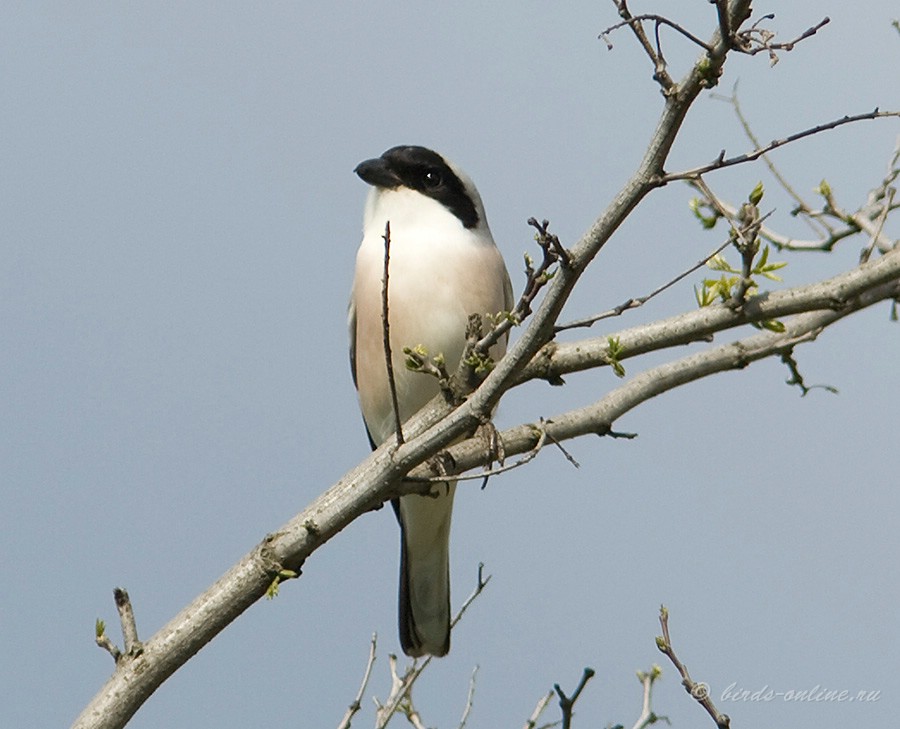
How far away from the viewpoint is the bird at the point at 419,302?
528 cm

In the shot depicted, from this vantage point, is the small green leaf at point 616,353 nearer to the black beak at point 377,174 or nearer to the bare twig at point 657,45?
the bare twig at point 657,45

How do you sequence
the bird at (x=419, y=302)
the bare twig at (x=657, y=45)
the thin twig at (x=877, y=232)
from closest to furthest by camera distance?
the bare twig at (x=657, y=45) → the thin twig at (x=877, y=232) → the bird at (x=419, y=302)

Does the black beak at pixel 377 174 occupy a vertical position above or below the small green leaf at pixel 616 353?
above

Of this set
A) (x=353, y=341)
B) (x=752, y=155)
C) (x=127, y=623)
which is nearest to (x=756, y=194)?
(x=752, y=155)

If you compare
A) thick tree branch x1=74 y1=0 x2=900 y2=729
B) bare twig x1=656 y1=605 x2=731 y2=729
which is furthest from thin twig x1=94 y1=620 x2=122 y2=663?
bare twig x1=656 y1=605 x2=731 y2=729

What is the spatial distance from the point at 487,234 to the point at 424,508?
4.37 ft

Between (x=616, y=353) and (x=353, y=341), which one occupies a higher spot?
(x=353, y=341)

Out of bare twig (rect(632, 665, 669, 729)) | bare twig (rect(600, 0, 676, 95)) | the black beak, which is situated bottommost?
bare twig (rect(632, 665, 669, 729))

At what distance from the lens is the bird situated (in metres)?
5.28

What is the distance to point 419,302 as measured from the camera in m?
5.27

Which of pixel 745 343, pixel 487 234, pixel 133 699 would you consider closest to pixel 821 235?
pixel 745 343

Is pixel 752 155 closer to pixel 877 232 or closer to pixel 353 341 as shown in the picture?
pixel 877 232

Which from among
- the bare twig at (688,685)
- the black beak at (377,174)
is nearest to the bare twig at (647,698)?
the bare twig at (688,685)

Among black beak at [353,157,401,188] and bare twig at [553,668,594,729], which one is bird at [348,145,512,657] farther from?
bare twig at [553,668,594,729]
